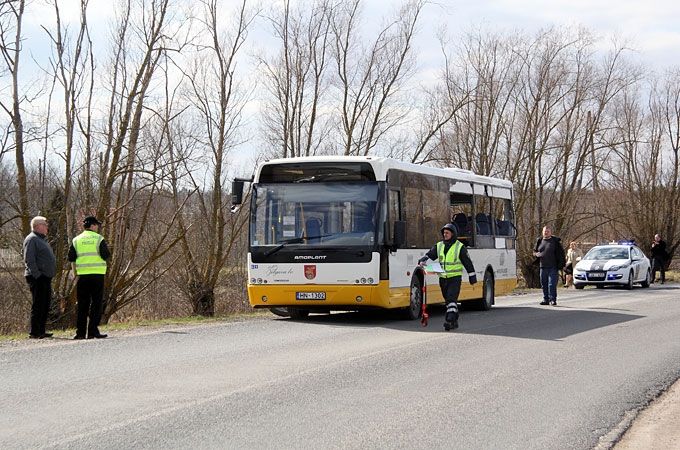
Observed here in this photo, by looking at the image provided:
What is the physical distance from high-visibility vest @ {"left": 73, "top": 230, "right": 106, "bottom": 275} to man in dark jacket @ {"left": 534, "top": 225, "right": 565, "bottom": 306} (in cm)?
1302

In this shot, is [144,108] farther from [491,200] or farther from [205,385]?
[205,385]

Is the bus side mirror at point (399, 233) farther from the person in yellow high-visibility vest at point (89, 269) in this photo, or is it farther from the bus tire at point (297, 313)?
the person in yellow high-visibility vest at point (89, 269)

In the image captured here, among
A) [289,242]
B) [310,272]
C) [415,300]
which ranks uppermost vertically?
[289,242]

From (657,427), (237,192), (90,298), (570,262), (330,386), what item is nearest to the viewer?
(657,427)

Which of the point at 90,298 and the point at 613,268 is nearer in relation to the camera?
the point at 90,298

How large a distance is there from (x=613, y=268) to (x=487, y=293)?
47.3 feet

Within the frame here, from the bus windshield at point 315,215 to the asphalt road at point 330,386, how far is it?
5.52 feet

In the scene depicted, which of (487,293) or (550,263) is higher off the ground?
(550,263)

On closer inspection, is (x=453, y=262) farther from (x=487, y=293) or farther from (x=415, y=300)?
(x=487, y=293)

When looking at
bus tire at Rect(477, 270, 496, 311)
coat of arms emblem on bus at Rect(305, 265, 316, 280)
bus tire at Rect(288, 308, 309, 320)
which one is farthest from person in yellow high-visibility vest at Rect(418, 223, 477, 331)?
bus tire at Rect(477, 270, 496, 311)

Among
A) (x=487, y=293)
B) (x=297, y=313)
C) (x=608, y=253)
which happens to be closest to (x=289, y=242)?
(x=297, y=313)

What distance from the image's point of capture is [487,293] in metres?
22.5

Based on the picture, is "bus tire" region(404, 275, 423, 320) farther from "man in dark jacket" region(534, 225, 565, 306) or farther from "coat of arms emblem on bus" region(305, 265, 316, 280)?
"man in dark jacket" region(534, 225, 565, 306)

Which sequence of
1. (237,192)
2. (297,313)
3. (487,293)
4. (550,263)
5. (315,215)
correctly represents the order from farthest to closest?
(550,263) → (487,293) → (297,313) → (315,215) → (237,192)
